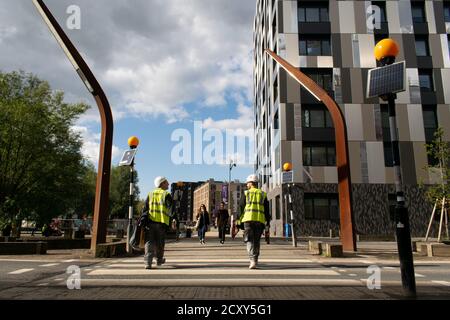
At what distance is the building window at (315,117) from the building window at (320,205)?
19.7 ft

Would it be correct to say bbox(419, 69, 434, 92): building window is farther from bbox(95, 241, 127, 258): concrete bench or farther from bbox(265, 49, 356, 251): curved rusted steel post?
bbox(95, 241, 127, 258): concrete bench

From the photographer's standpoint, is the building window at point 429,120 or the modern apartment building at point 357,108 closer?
the modern apartment building at point 357,108

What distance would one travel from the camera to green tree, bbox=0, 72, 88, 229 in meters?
20.7

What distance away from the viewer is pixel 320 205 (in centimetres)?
3002

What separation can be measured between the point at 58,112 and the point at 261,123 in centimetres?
2557

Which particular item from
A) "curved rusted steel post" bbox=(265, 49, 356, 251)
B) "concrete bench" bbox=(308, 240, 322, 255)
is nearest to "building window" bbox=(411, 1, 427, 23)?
"curved rusted steel post" bbox=(265, 49, 356, 251)

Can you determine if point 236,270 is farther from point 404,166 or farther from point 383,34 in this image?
point 383,34

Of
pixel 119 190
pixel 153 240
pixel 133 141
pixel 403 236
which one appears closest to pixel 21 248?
pixel 133 141

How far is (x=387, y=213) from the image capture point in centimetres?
2972

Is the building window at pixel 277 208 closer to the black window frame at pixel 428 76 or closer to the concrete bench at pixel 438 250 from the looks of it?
the black window frame at pixel 428 76

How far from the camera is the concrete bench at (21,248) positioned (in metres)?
10.2

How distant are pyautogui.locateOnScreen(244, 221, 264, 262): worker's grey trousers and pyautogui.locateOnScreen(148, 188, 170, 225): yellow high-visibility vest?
1627 millimetres

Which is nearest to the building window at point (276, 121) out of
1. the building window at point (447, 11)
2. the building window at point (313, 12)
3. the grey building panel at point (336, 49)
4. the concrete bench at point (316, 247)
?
the grey building panel at point (336, 49)
